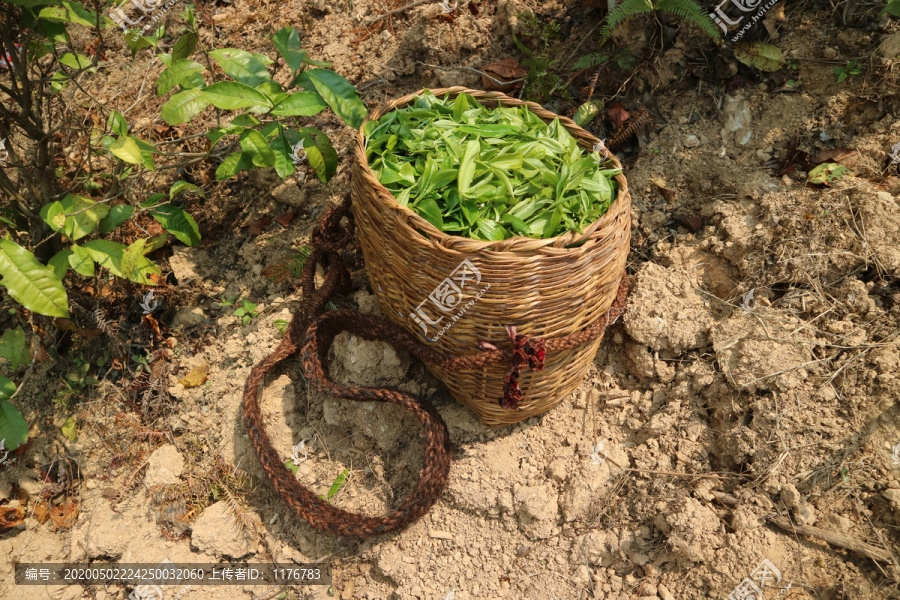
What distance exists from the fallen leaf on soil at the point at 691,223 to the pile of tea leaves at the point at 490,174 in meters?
0.56

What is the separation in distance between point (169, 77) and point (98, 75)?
1381 millimetres

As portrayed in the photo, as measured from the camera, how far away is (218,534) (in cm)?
220

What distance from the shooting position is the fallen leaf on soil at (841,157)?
2.22 m

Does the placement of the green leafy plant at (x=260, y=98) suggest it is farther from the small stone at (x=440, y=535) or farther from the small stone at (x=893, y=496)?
the small stone at (x=893, y=496)

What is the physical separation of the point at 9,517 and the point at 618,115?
317 centimetres

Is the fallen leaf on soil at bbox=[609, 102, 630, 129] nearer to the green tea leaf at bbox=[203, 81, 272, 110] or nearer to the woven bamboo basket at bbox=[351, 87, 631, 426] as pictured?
the woven bamboo basket at bbox=[351, 87, 631, 426]

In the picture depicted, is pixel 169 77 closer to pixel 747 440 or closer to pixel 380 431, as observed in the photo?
pixel 380 431

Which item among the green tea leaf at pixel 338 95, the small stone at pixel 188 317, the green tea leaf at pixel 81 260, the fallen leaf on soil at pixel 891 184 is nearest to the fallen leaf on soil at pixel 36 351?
the small stone at pixel 188 317

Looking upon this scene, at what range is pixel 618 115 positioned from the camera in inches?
97.9

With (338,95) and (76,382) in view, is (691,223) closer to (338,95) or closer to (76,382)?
(338,95)

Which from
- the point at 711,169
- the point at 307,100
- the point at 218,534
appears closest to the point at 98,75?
the point at 307,100

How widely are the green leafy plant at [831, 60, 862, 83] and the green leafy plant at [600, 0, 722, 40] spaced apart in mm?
508

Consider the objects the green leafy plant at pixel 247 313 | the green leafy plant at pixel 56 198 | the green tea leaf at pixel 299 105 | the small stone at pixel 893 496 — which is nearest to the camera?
the small stone at pixel 893 496

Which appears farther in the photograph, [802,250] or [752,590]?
[802,250]
